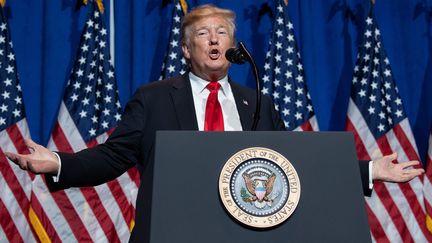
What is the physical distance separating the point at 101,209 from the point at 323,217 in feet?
9.02

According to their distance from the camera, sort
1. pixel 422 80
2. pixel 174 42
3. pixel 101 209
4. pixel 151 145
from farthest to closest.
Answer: pixel 422 80 → pixel 174 42 → pixel 101 209 → pixel 151 145

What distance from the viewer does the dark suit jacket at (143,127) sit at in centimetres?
182

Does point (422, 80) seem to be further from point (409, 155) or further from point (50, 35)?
point (50, 35)

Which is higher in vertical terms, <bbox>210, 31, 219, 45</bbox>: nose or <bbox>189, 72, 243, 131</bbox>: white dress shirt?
<bbox>210, 31, 219, 45</bbox>: nose

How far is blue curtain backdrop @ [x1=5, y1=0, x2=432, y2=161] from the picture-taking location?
14.1 ft

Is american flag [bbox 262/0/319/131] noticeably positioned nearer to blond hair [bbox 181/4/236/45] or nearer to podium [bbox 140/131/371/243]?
blond hair [bbox 181/4/236/45]

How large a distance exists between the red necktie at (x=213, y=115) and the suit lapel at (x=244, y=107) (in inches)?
3.1

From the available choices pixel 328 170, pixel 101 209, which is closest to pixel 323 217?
pixel 328 170

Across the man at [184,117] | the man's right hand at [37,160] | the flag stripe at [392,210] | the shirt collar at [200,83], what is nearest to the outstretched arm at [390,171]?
the man at [184,117]

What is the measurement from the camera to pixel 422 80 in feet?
15.5

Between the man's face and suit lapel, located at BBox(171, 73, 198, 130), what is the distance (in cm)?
9

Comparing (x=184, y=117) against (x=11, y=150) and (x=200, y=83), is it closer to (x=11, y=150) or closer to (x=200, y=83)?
(x=200, y=83)

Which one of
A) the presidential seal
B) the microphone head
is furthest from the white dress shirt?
the presidential seal

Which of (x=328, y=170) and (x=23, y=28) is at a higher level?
(x=23, y=28)
